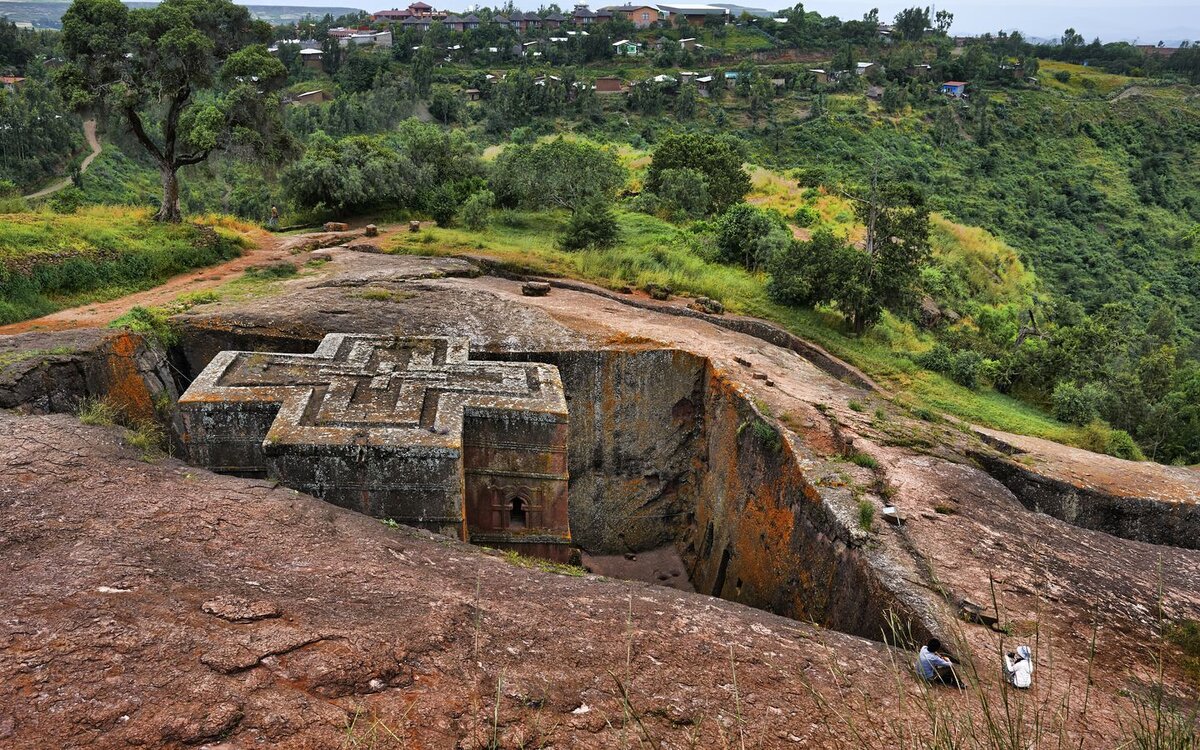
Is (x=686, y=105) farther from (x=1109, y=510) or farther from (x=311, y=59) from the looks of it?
(x=1109, y=510)

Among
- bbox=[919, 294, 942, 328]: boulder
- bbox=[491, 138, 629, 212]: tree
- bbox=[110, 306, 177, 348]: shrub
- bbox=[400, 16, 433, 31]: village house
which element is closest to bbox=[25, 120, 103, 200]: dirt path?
bbox=[491, 138, 629, 212]: tree

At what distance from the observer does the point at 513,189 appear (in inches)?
865

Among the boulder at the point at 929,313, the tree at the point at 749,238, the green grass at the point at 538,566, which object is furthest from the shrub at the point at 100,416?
the boulder at the point at 929,313

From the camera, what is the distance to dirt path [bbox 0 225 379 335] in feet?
36.7

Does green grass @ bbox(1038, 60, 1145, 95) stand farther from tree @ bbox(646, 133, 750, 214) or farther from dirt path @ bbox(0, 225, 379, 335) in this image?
dirt path @ bbox(0, 225, 379, 335)

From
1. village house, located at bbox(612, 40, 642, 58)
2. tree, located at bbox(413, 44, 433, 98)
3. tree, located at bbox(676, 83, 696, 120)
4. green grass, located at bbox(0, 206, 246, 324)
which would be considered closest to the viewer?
green grass, located at bbox(0, 206, 246, 324)

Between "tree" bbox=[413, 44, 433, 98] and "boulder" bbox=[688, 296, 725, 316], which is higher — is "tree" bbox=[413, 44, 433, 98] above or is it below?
above

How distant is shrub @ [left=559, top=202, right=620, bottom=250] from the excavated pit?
7.46 m

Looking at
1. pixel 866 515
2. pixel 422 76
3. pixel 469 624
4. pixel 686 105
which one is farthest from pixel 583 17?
pixel 469 624

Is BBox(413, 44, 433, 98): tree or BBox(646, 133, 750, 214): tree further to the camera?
BBox(413, 44, 433, 98): tree

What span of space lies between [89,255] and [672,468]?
10.7 metres

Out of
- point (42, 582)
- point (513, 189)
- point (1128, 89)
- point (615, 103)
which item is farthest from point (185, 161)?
point (1128, 89)

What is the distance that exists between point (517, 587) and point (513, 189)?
17.5 meters

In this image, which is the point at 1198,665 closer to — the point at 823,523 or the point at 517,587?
the point at 823,523
